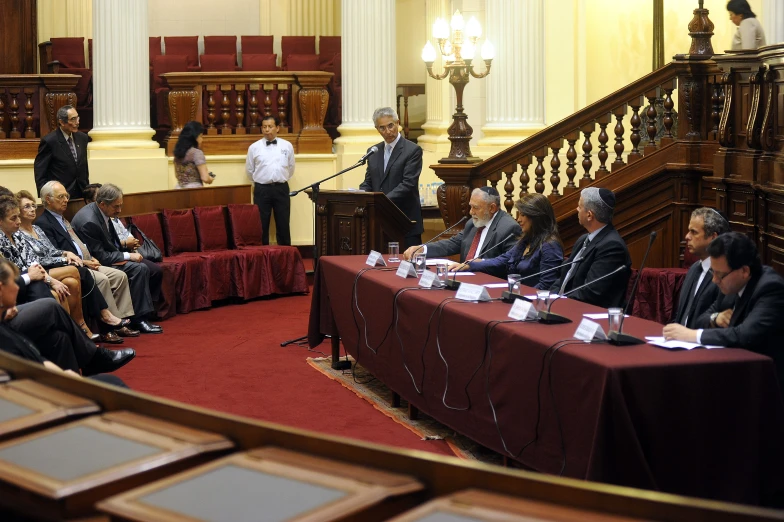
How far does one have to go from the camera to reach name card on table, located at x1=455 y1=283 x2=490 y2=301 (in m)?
4.82

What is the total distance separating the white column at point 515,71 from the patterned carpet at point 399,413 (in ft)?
12.6

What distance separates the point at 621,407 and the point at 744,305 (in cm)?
84

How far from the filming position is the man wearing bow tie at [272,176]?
32.6ft

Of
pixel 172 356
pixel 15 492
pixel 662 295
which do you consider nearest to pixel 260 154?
pixel 172 356

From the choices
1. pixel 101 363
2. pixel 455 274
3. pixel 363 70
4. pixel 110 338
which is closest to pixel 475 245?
pixel 455 274

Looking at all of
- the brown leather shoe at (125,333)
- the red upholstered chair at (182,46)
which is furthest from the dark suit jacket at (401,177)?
the red upholstered chair at (182,46)

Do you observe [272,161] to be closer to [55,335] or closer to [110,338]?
[110,338]

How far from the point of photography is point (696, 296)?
4.46 metres

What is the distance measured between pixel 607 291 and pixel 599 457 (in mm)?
1823

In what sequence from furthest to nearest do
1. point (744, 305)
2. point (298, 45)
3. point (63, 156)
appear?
point (298, 45) < point (63, 156) < point (744, 305)

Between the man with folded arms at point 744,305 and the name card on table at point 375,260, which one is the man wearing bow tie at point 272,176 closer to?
the name card on table at point 375,260

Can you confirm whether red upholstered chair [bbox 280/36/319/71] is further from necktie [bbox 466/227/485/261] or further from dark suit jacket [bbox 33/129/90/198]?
necktie [bbox 466/227/485/261]

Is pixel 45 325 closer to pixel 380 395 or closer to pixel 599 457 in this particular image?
pixel 380 395

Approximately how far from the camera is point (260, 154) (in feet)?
32.6
